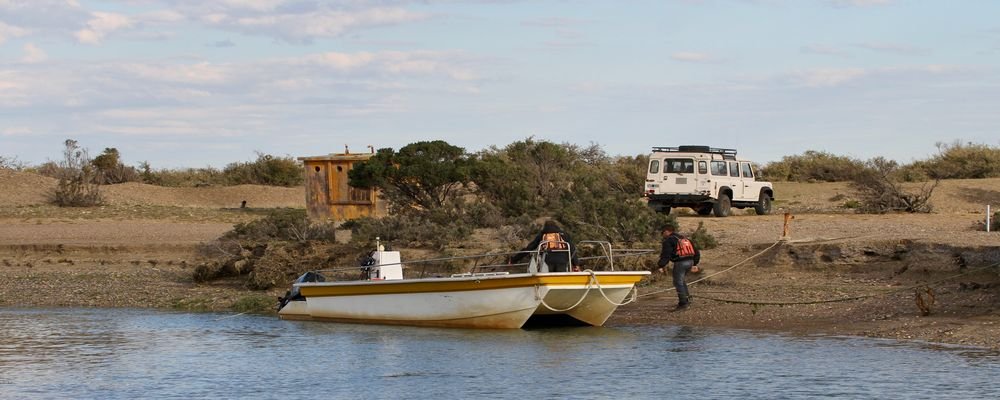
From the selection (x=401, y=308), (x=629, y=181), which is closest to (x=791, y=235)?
(x=401, y=308)

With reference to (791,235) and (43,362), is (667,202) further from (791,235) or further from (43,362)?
(43,362)

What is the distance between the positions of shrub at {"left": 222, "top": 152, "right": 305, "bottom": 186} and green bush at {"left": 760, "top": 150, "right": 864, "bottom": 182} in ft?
63.8

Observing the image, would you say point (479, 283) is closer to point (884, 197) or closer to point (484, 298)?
point (484, 298)

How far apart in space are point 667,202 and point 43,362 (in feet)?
60.5

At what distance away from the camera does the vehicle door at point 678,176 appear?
3153cm

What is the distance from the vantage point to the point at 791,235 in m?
24.3

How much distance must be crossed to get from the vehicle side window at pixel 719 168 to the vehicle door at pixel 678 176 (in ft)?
1.91

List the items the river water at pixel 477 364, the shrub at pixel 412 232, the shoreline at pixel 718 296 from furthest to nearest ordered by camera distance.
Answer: the shrub at pixel 412 232 → the shoreline at pixel 718 296 → the river water at pixel 477 364

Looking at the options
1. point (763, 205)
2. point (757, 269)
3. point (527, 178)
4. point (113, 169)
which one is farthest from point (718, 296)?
point (113, 169)

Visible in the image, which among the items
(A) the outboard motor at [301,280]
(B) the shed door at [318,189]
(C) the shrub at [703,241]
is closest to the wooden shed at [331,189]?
(B) the shed door at [318,189]

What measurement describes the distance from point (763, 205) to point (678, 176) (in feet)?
9.30

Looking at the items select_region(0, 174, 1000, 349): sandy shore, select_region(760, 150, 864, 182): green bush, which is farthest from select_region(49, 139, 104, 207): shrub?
select_region(760, 150, 864, 182): green bush

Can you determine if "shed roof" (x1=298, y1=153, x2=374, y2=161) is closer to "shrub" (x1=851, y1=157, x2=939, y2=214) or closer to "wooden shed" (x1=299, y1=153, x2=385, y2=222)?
A: "wooden shed" (x1=299, y1=153, x2=385, y2=222)

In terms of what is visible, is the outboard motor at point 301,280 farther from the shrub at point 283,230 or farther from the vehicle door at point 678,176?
the vehicle door at point 678,176
